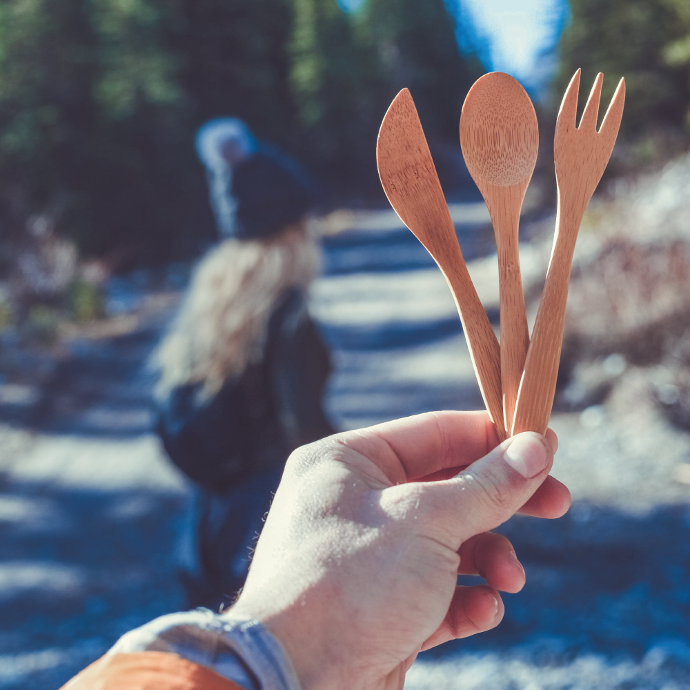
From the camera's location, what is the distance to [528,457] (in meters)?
1.02

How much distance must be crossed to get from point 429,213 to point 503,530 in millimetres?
3478

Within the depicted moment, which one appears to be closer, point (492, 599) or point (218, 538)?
point (492, 599)

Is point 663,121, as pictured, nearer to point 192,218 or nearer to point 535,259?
point 535,259

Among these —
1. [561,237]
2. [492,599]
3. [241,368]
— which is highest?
[561,237]

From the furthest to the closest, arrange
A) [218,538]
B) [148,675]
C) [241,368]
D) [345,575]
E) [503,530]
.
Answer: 1. [503,530]
2. [241,368]
3. [218,538]
4. [345,575]
5. [148,675]

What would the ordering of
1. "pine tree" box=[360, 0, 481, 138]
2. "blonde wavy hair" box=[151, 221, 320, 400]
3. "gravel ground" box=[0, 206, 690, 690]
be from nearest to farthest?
"blonde wavy hair" box=[151, 221, 320, 400], "gravel ground" box=[0, 206, 690, 690], "pine tree" box=[360, 0, 481, 138]

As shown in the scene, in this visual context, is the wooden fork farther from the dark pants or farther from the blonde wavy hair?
the blonde wavy hair

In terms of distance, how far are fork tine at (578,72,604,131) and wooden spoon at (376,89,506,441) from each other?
256mm

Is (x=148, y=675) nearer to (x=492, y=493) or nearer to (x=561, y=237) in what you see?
(x=492, y=493)

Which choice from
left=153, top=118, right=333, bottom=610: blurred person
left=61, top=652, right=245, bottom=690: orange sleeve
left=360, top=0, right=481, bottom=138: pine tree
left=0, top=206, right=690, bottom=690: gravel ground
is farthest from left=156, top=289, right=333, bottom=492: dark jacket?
left=360, top=0, right=481, bottom=138: pine tree

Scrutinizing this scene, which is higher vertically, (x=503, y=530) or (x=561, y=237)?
(x=561, y=237)

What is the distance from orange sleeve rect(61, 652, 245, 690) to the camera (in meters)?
0.70

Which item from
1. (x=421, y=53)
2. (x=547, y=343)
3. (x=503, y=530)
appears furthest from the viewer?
(x=421, y=53)

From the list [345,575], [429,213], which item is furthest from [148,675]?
[429,213]
